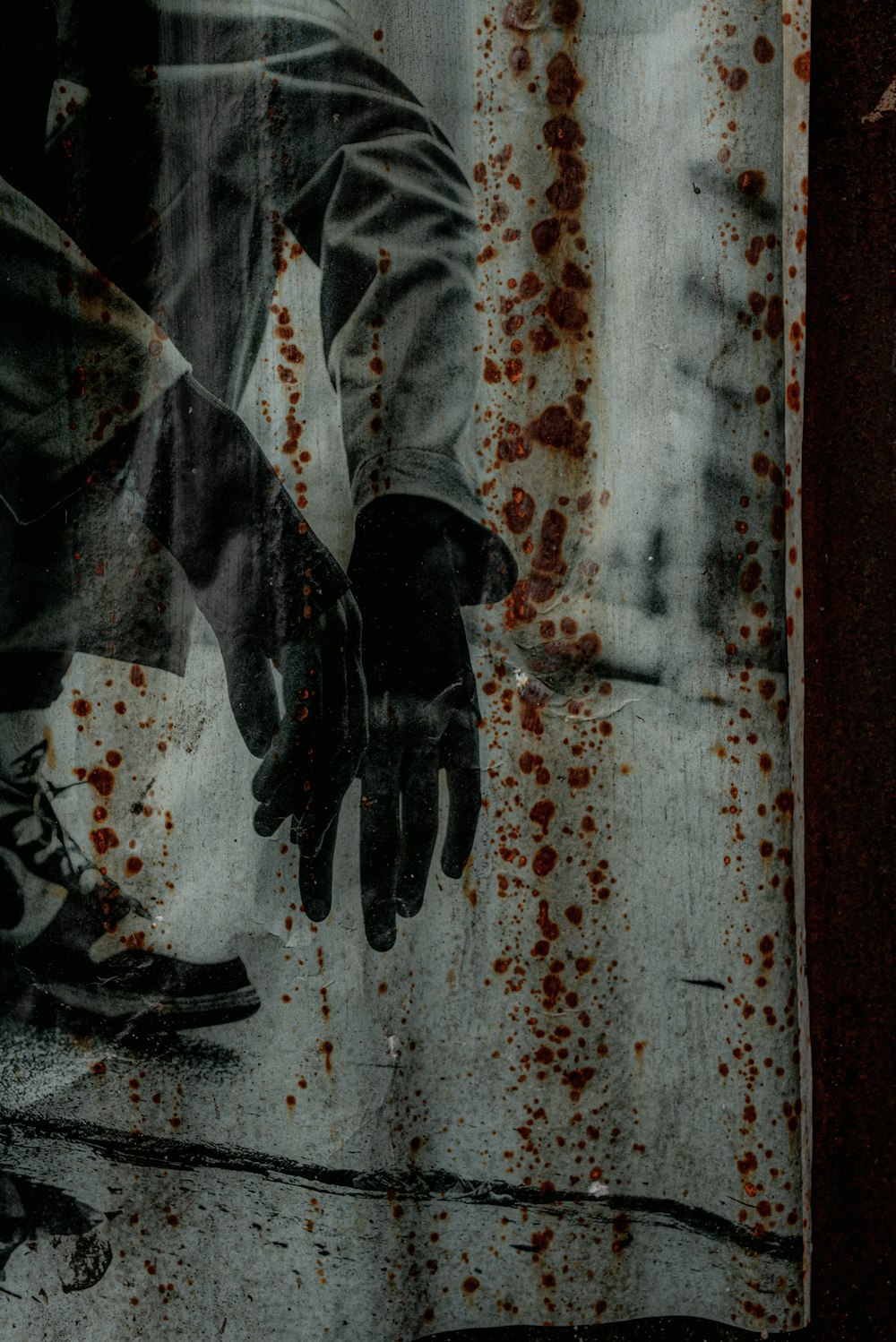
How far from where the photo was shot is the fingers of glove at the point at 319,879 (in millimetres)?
1107

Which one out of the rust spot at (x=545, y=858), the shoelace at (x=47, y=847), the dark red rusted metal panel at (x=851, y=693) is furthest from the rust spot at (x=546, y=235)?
the shoelace at (x=47, y=847)

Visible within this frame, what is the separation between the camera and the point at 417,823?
3.64 feet

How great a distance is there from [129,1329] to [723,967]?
972 millimetres

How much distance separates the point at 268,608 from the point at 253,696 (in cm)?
12

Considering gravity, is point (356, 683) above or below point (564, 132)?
below

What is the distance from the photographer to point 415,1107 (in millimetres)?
1118

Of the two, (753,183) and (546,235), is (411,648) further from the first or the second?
(753,183)

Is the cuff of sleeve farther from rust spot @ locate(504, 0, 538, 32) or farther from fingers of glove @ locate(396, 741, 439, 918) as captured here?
rust spot @ locate(504, 0, 538, 32)

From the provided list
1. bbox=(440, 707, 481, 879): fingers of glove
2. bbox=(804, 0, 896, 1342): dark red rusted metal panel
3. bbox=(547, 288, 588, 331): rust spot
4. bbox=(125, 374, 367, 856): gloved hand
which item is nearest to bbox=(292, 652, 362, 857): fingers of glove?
bbox=(125, 374, 367, 856): gloved hand

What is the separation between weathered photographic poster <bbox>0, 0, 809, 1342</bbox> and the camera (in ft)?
3.53

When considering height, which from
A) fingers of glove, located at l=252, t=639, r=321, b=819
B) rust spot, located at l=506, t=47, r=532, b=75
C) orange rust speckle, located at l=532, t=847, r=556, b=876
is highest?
rust spot, located at l=506, t=47, r=532, b=75

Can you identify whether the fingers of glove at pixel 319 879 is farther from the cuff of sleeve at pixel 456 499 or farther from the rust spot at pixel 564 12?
the rust spot at pixel 564 12

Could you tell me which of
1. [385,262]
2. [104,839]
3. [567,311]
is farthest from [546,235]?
[104,839]

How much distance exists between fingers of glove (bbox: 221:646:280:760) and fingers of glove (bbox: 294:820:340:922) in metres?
0.15
